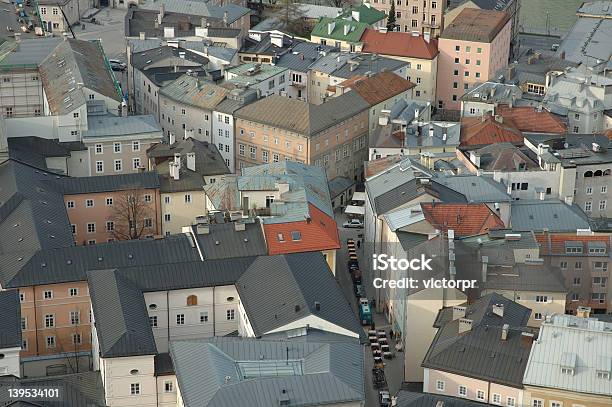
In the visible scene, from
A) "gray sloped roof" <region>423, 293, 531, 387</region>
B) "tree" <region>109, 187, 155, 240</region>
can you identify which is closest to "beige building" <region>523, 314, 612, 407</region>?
"gray sloped roof" <region>423, 293, 531, 387</region>

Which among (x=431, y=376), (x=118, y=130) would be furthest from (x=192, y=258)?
(x=118, y=130)

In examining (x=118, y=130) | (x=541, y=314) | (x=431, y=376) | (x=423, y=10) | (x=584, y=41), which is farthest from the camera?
(x=423, y=10)

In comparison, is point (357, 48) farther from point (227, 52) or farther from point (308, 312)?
point (308, 312)

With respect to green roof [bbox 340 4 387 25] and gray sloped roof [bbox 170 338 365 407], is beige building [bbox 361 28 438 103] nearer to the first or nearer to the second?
green roof [bbox 340 4 387 25]

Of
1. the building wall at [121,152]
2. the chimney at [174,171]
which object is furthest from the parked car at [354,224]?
the building wall at [121,152]

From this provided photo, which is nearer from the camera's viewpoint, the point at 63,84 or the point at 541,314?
the point at 541,314

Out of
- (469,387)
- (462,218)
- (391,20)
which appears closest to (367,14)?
(391,20)

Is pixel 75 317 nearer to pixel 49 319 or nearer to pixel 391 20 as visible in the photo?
pixel 49 319
